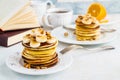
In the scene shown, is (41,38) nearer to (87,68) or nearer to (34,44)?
(34,44)

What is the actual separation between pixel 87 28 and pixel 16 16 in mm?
238

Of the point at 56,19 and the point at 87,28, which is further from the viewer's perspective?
the point at 56,19

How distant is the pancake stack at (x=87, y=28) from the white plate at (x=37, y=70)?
0.15 m

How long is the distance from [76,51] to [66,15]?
9.7 inches

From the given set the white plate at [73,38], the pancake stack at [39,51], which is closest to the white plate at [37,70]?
the pancake stack at [39,51]

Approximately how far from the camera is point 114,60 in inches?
27.8

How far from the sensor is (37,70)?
0.62m

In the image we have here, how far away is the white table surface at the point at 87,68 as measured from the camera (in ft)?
2.03

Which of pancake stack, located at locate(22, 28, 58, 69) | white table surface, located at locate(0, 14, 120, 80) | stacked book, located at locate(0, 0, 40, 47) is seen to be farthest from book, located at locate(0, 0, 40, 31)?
Answer: pancake stack, located at locate(22, 28, 58, 69)

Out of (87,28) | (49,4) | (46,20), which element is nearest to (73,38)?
(87,28)

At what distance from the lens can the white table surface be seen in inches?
24.4

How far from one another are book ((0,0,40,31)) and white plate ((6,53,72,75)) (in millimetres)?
197

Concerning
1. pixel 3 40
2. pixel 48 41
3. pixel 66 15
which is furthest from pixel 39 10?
pixel 48 41

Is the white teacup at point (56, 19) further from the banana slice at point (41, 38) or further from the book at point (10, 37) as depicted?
the banana slice at point (41, 38)
